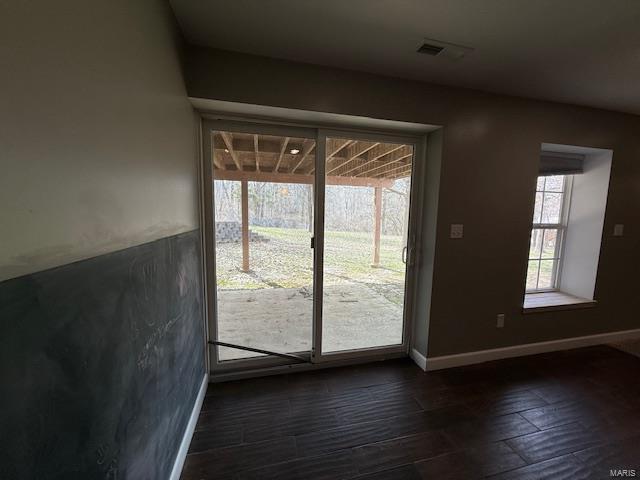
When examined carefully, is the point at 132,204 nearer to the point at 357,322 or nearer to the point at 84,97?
the point at 84,97

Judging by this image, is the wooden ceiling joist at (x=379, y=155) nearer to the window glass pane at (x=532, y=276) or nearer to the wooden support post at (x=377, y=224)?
the wooden support post at (x=377, y=224)

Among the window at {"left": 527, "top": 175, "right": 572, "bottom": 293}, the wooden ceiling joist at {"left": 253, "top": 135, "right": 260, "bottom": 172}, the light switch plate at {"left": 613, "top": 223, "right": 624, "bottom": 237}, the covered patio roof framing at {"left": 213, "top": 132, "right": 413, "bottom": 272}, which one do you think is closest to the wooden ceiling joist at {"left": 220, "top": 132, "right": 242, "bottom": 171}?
the covered patio roof framing at {"left": 213, "top": 132, "right": 413, "bottom": 272}

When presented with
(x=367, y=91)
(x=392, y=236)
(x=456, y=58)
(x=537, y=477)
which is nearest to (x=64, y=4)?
(x=367, y=91)

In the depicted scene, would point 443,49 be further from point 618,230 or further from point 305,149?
point 618,230

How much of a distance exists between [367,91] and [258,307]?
194 centimetres

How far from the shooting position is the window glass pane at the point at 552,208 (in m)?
2.82

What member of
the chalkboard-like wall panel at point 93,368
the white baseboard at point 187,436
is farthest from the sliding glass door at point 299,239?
the chalkboard-like wall panel at point 93,368

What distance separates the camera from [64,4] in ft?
2.02

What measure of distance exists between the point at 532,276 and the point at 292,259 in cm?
276


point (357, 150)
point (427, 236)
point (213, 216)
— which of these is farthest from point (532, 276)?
point (213, 216)

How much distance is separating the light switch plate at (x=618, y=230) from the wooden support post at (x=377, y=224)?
7.92 feet

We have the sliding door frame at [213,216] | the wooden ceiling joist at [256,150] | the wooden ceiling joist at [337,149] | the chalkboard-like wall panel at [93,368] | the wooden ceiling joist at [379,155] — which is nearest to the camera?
the chalkboard-like wall panel at [93,368]

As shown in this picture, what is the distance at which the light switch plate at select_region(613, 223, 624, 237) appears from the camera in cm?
255

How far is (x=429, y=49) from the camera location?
5.15ft
